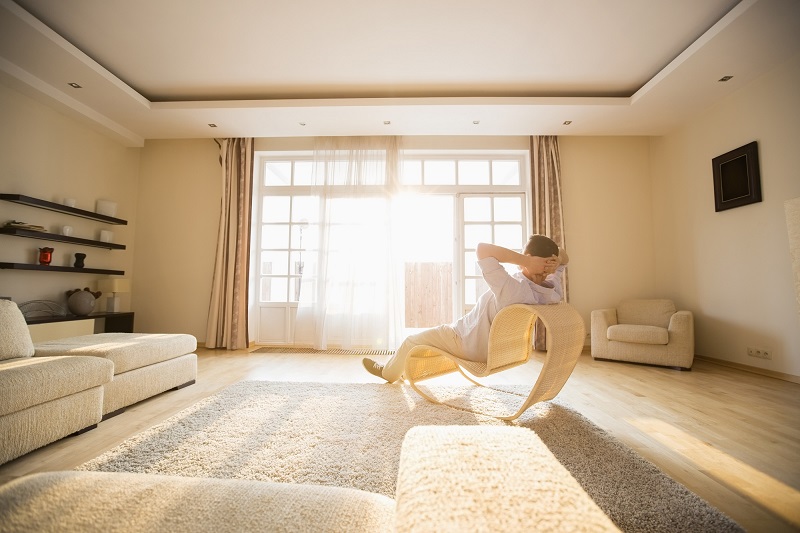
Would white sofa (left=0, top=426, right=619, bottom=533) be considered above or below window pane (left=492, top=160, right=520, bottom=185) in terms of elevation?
below

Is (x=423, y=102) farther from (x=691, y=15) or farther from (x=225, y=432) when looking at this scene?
(x=225, y=432)

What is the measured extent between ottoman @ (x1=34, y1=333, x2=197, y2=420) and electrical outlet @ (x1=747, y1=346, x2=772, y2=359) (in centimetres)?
488

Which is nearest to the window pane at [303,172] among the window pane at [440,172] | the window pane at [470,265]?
the window pane at [440,172]

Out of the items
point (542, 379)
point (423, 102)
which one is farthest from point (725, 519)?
point (423, 102)

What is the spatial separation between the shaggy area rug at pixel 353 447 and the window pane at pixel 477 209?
2853 mm

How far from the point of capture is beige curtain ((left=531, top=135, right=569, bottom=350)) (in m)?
4.60

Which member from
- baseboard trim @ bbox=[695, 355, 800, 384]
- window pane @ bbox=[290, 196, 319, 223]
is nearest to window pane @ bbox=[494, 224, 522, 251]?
baseboard trim @ bbox=[695, 355, 800, 384]

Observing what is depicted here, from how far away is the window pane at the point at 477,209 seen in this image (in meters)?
4.87

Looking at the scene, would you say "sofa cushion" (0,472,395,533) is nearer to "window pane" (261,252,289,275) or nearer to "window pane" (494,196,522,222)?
"window pane" (261,252,289,275)

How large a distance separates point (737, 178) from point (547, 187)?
1787mm

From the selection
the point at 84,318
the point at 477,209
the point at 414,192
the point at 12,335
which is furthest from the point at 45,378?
the point at 477,209

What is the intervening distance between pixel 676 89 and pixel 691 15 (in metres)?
0.84

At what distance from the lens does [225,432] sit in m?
1.82

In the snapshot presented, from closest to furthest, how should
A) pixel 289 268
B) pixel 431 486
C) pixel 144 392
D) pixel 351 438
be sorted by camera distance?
pixel 431 486 → pixel 351 438 → pixel 144 392 → pixel 289 268
